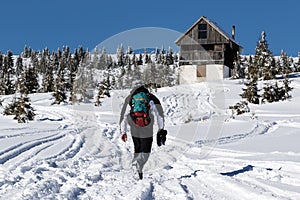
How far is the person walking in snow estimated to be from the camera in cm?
676

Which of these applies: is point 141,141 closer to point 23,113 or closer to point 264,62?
point 23,113

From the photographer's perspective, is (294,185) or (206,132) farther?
(206,132)

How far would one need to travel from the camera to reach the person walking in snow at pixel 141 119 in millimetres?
6758

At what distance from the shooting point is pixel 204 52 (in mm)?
47969

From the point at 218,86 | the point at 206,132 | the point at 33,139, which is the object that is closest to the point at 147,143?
the point at 33,139

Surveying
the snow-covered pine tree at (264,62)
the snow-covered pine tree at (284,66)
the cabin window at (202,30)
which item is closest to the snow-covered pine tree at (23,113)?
the snow-covered pine tree at (264,62)

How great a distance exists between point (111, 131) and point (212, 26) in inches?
1370

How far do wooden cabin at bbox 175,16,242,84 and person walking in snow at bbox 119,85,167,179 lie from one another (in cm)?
3943

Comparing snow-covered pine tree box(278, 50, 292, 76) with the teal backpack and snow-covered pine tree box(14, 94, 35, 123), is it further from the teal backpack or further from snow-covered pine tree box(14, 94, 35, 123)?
the teal backpack

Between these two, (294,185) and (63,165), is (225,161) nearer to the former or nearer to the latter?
(294,185)

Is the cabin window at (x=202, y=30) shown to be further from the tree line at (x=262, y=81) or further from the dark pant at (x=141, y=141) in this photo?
the dark pant at (x=141, y=141)

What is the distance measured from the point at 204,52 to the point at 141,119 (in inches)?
1660

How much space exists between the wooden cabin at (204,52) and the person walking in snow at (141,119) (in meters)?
39.4

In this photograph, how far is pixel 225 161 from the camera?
8.32m
